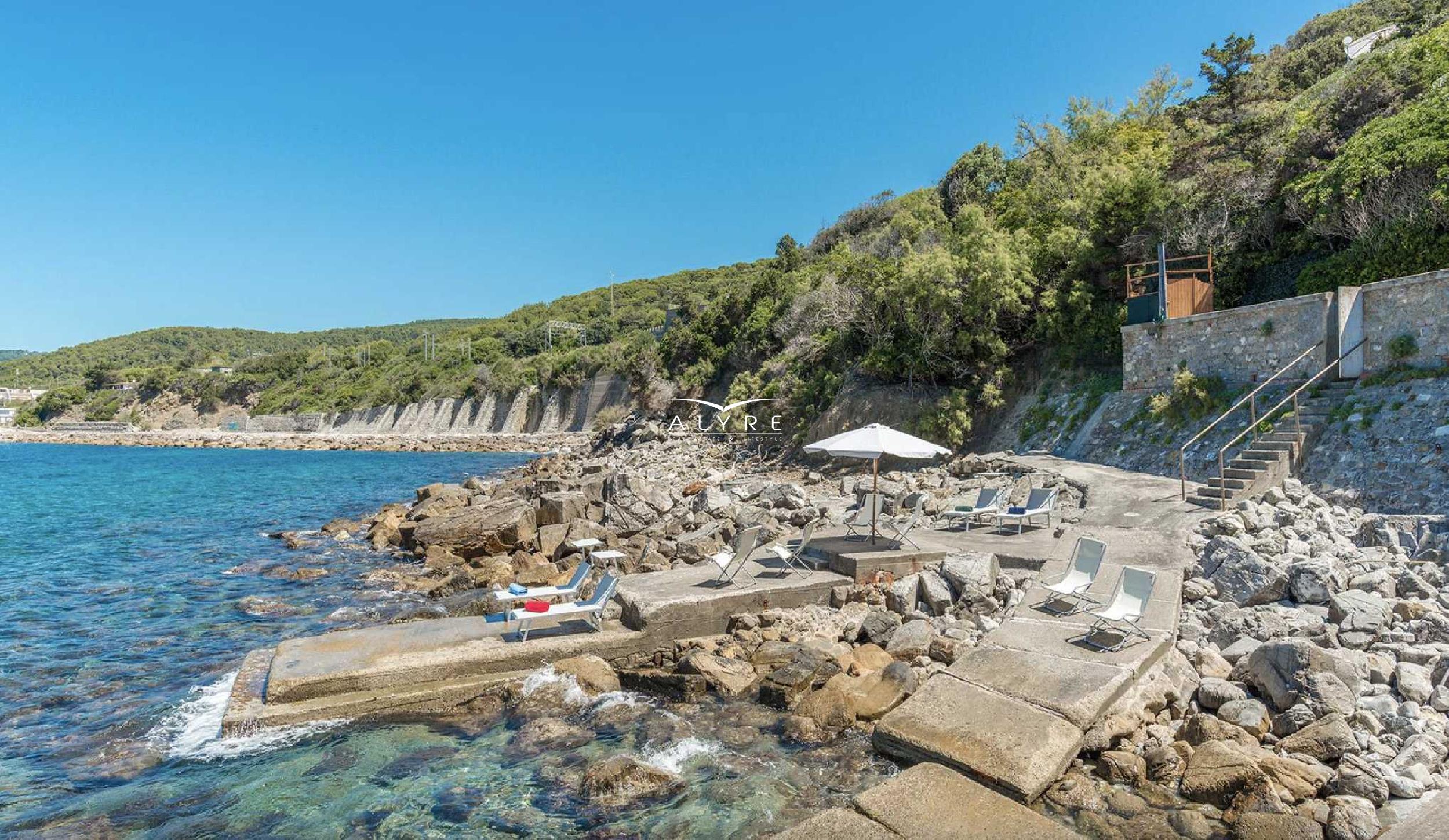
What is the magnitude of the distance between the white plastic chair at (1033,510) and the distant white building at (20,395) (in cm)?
16712

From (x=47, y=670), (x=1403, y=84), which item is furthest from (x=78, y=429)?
(x=1403, y=84)

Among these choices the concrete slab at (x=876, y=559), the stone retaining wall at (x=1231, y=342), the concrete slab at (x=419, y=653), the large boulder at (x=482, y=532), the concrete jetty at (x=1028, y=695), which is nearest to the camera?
the concrete jetty at (x=1028, y=695)

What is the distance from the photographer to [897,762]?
6.66 meters

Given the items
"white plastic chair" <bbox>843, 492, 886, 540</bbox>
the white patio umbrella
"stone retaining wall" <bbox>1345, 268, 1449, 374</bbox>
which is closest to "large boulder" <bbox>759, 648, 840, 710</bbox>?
the white patio umbrella

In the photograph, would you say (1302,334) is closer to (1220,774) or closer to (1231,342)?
(1231,342)

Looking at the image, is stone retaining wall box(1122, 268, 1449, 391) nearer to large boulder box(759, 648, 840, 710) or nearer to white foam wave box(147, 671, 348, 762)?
large boulder box(759, 648, 840, 710)

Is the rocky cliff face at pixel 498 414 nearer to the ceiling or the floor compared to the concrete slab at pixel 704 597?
nearer to the ceiling

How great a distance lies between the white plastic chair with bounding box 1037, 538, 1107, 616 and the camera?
8.84 metres

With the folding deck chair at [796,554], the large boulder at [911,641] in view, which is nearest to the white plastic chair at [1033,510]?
the folding deck chair at [796,554]

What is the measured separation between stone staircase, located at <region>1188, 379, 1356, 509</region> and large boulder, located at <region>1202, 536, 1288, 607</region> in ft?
10.2

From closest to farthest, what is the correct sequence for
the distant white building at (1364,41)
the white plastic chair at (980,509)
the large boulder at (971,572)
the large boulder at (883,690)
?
the large boulder at (883,690) < the large boulder at (971,572) < the white plastic chair at (980,509) < the distant white building at (1364,41)

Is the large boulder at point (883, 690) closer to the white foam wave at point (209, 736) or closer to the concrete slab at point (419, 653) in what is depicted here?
the concrete slab at point (419, 653)

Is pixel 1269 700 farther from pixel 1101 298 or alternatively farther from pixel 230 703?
pixel 1101 298

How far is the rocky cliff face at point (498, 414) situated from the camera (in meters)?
68.2
